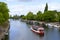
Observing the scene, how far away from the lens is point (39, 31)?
68.8 meters

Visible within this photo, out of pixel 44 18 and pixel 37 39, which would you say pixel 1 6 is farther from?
pixel 44 18

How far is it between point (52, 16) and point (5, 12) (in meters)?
68.7

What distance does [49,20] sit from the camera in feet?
437

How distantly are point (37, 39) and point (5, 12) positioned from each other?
15001 millimetres

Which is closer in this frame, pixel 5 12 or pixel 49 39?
pixel 49 39

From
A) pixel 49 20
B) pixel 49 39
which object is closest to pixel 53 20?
pixel 49 20

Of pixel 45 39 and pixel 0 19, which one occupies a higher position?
pixel 0 19

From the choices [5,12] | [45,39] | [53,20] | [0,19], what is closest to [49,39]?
[45,39]

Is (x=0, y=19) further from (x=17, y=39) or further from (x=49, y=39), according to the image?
(x=49, y=39)

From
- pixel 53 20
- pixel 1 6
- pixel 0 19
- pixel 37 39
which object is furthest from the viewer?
pixel 53 20

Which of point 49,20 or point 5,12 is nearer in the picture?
point 5,12

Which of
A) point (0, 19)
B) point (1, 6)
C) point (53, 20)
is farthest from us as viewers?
point (53, 20)

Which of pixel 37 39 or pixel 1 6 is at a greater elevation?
pixel 1 6

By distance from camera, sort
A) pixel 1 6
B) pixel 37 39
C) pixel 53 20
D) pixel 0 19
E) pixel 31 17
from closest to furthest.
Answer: pixel 0 19, pixel 37 39, pixel 1 6, pixel 53 20, pixel 31 17
